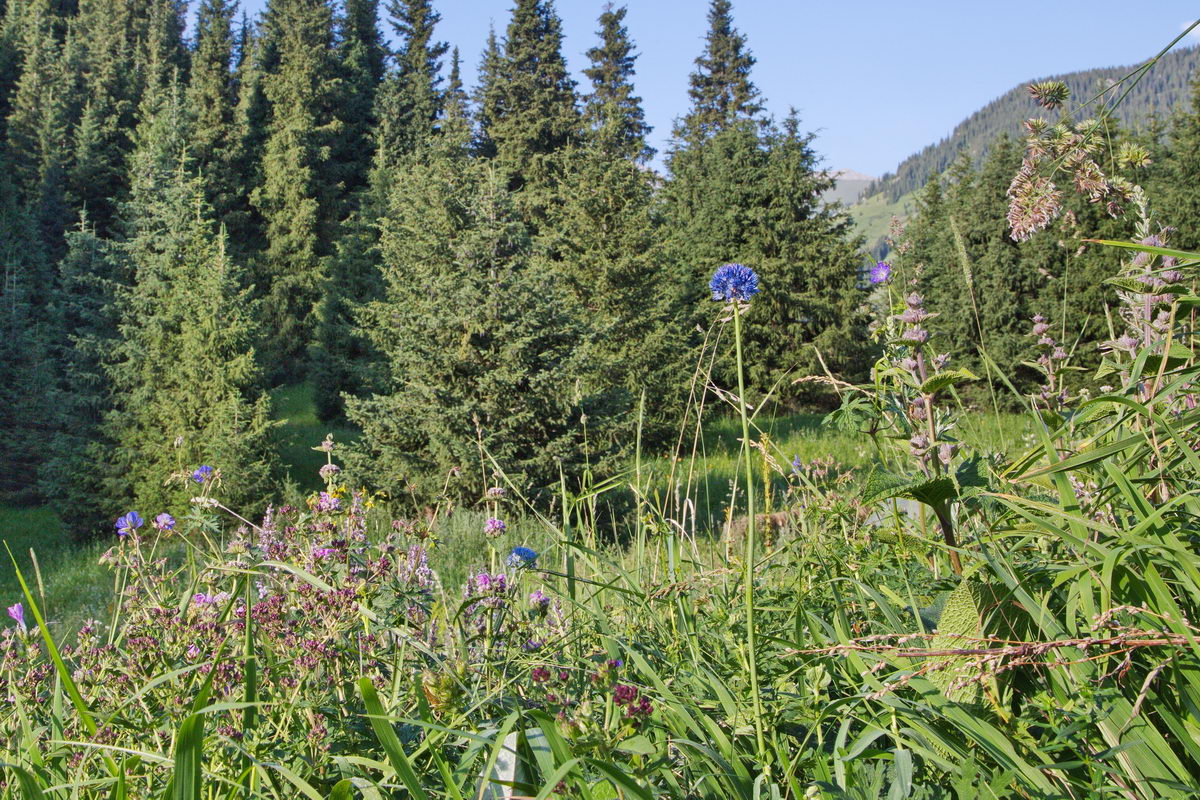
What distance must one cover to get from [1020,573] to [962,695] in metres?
0.22

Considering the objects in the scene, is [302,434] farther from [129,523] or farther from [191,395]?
[129,523]

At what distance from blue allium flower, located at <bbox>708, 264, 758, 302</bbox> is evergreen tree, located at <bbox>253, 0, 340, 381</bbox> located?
75.1 ft

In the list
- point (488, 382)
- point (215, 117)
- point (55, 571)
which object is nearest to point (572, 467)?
point (488, 382)

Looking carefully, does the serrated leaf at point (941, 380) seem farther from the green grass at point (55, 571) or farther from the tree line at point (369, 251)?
the green grass at point (55, 571)

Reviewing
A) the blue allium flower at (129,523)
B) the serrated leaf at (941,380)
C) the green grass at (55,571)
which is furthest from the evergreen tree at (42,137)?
the serrated leaf at (941,380)

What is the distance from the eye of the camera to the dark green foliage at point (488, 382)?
7.44 metres

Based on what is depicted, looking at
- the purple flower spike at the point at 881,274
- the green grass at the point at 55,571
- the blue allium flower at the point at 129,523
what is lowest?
the green grass at the point at 55,571

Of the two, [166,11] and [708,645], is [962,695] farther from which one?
[166,11]

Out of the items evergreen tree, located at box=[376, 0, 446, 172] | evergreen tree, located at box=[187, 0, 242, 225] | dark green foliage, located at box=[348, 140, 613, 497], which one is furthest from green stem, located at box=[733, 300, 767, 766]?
evergreen tree, located at box=[187, 0, 242, 225]

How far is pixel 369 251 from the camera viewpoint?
1827cm

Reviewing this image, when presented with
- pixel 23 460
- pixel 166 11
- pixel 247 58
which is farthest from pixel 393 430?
pixel 166 11

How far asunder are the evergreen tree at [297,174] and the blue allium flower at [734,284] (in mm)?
22877

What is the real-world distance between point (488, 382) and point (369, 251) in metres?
12.1

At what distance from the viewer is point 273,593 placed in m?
1.60
